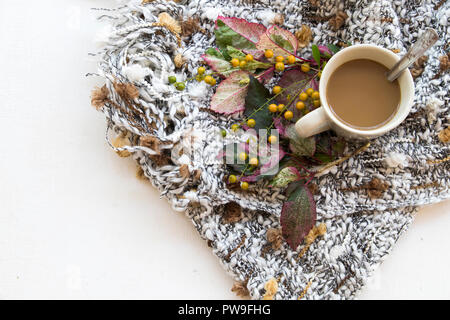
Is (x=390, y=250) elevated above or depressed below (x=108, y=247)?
above

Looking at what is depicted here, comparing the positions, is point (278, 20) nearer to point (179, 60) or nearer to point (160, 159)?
point (179, 60)

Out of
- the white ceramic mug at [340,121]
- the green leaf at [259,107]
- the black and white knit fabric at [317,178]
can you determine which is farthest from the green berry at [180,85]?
the white ceramic mug at [340,121]

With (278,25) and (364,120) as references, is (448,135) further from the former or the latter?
(278,25)

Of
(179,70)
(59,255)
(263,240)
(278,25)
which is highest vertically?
(278,25)

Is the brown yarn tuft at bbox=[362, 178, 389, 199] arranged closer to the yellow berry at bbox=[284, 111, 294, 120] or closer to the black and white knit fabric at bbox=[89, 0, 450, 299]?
the black and white knit fabric at bbox=[89, 0, 450, 299]

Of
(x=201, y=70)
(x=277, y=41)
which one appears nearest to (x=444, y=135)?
(x=277, y=41)

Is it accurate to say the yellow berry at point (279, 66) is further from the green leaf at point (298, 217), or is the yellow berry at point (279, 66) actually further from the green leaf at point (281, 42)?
the green leaf at point (298, 217)
